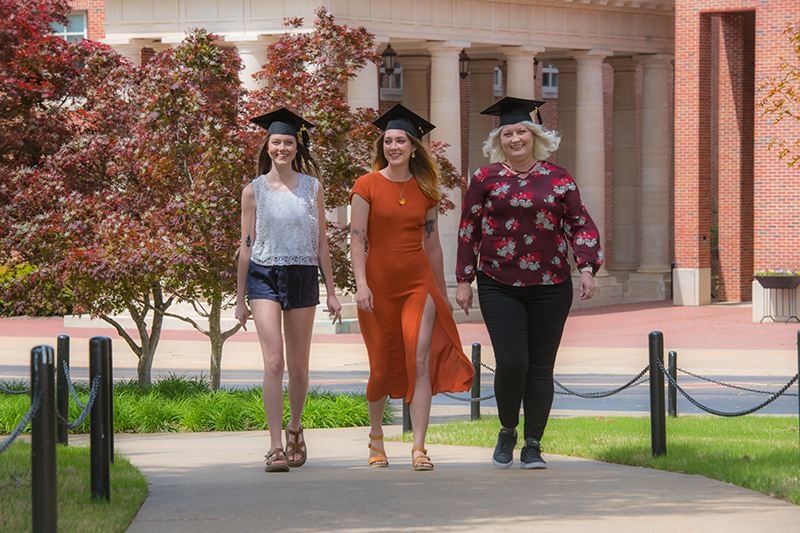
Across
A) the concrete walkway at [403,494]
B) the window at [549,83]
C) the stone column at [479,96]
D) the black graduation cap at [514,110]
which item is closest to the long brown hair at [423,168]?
the black graduation cap at [514,110]

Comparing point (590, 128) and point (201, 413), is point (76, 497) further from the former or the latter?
point (590, 128)

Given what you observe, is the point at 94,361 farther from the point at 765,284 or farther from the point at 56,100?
the point at 765,284

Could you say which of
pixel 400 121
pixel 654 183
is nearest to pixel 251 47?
pixel 654 183

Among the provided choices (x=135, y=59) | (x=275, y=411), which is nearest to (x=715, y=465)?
(x=275, y=411)

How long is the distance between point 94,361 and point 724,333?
18.6 meters

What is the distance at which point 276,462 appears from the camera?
6387mm

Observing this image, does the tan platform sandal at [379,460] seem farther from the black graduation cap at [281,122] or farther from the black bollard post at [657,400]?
the black graduation cap at [281,122]

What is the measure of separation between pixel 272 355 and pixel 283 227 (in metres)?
0.71

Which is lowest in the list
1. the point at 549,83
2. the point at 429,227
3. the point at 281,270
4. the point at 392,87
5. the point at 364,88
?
the point at 281,270

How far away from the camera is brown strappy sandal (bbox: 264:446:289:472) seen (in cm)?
638

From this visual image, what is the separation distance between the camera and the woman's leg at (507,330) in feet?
21.0

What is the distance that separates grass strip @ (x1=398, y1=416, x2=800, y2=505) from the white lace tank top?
1.86m

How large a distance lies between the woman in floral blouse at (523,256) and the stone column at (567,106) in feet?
80.6

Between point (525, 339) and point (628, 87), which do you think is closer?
point (525, 339)
